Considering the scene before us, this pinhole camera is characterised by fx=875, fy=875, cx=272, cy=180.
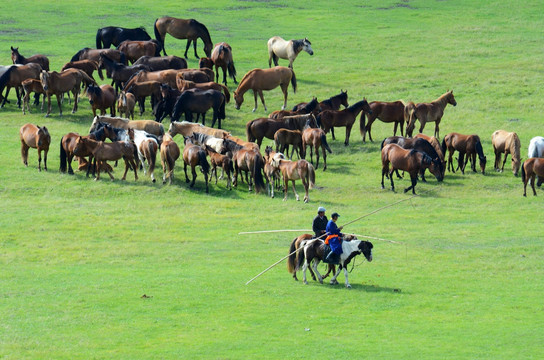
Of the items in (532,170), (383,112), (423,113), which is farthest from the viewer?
(383,112)

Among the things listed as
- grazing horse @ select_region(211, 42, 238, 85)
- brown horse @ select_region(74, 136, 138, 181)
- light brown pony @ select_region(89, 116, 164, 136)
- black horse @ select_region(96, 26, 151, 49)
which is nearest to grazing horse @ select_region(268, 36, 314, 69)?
grazing horse @ select_region(211, 42, 238, 85)

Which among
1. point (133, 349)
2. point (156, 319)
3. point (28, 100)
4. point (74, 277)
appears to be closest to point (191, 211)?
point (74, 277)

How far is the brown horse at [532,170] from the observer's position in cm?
2534

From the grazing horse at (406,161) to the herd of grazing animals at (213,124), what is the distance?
3cm

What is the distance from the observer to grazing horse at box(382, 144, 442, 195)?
26.1m

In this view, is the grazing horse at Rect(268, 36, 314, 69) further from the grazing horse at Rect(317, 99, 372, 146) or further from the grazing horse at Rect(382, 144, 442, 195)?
the grazing horse at Rect(382, 144, 442, 195)

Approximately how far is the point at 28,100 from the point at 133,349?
74.2 feet

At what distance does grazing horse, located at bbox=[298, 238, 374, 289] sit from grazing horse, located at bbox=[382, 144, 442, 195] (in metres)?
8.86

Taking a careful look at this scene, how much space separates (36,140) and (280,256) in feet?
36.1

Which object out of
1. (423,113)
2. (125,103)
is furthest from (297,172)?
(125,103)

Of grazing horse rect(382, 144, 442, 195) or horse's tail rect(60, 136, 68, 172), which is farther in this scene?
horse's tail rect(60, 136, 68, 172)

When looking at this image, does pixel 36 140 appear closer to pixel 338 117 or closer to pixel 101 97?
pixel 101 97

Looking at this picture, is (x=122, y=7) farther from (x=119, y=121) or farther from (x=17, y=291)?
(x=17, y=291)

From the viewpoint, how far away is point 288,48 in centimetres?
4016
